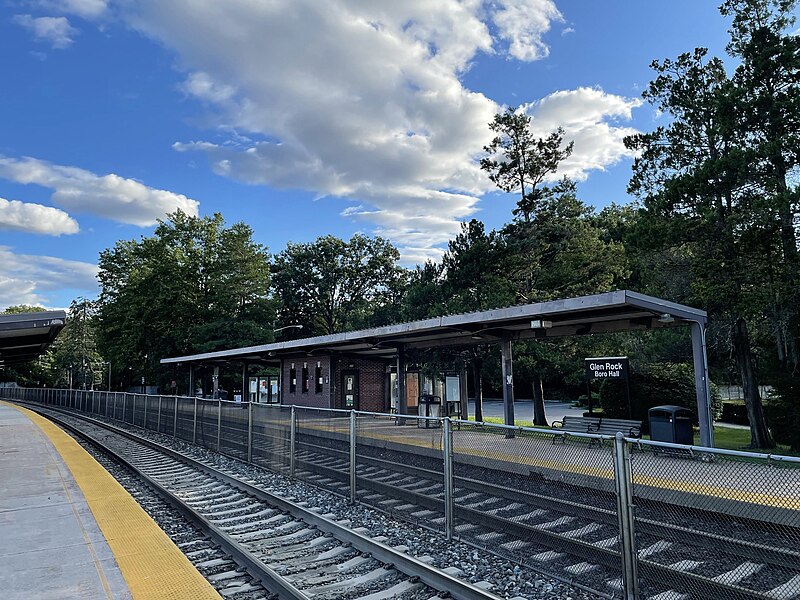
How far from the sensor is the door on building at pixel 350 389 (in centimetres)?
2675

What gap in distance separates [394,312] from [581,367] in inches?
1050

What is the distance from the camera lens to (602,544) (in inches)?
207

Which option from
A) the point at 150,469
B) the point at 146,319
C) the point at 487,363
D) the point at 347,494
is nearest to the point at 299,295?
the point at 146,319

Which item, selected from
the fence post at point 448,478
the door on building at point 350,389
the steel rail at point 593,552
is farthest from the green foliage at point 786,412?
the door on building at point 350,389

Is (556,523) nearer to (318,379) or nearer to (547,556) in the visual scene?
(547,556)

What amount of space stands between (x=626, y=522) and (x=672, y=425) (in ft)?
28.7

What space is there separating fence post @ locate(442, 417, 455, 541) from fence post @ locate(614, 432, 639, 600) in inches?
95.6

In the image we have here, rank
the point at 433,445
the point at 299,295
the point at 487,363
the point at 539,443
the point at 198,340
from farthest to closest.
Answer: the point at 299,295 < the point at 198,340 < the point at 487,363 < the point at 433,445 < the point at 539,443

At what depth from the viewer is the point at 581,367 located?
24.8 m

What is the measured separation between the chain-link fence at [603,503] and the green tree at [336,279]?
54.7m

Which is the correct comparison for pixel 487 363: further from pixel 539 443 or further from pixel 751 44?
pixel 539 443

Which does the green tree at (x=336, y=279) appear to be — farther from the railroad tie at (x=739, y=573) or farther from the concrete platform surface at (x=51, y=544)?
the railroad tie at (x=739, y=573)

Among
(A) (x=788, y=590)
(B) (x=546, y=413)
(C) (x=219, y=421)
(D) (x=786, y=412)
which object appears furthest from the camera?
(B) (x=546, y=413)

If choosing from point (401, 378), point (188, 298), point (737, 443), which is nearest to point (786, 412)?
point (737, 443)
